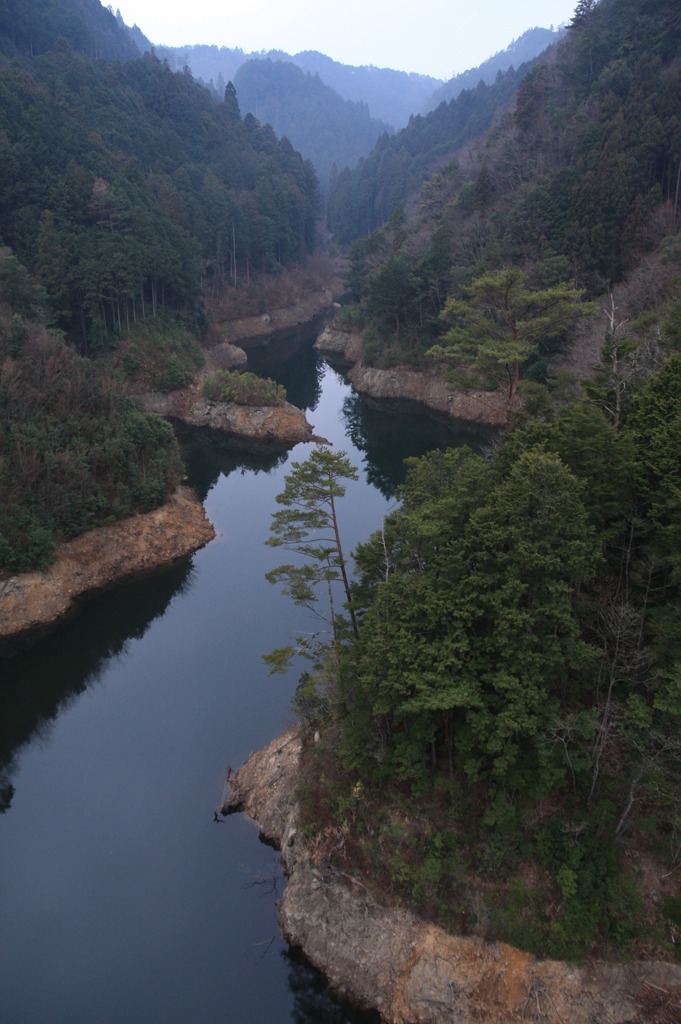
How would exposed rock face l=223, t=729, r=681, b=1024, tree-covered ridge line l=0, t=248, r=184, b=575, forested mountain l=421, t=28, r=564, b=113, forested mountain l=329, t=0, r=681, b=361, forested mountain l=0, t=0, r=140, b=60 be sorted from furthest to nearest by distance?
forested mountain l=421, t=28, r=564, b=113, forested mountain l=0, t=0, r=140, b=60, forested mountain l=329, t=0, r=681, b=361, tree-covered ridge line l=0, t=248, r=184, b=575, exposed rock face l=223, t=729, r=681, b=1024

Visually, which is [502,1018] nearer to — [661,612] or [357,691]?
[357,691]

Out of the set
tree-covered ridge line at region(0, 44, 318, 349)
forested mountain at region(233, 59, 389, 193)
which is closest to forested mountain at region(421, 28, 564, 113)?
forested mountain at region(233, 59, 389, 193)

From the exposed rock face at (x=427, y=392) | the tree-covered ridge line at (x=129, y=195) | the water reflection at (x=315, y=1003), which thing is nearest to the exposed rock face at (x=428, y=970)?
the water reflection at (x=315, y=1003)

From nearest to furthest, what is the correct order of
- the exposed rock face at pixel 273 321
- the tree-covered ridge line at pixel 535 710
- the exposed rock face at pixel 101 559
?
the tree-covered ridge line at pixel 535 710, the exposed rock face at pixel 101 559, the exposed rock face at pixel 273 321

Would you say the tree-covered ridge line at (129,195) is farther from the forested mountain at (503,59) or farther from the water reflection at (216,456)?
the forested mountain at (503,59)

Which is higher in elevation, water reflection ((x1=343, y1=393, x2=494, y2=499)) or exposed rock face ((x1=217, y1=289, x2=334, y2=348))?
exposed rock face ((x1=217, y1=289, x2=334, y2=348))

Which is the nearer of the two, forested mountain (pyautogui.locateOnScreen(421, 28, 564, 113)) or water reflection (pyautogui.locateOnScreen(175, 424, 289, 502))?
water reflection (pyautogui.locateOnScreen(175, 424, 289, 502))

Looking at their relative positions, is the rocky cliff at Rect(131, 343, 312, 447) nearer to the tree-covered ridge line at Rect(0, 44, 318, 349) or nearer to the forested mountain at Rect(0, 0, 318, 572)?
the forested mountain at Rect(0, 0, 318, 572)
